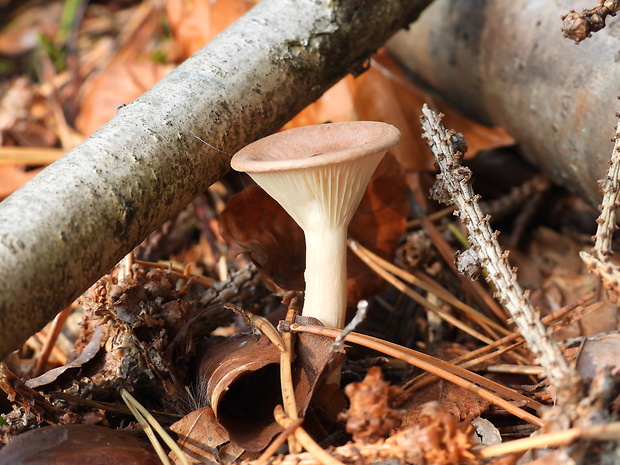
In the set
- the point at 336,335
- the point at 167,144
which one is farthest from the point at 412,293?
the point at 167,144

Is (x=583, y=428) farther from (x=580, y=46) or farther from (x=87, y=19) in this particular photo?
(x=87, y=19)

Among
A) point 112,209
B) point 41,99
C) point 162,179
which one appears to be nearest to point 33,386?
point 112,209

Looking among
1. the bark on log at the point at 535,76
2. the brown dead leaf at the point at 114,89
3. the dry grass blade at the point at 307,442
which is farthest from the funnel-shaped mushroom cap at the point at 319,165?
the brown dead leaf at the point at 114,89

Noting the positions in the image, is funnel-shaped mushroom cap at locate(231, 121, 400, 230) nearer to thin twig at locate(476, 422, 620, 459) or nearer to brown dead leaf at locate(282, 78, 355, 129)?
thin twig at locate(476, 422, 620, 459)

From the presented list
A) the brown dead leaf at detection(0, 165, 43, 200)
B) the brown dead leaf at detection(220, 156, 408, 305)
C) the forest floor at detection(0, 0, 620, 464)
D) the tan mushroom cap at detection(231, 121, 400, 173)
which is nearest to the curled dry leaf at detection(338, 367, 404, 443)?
the forest floor at detection(0, 0, 620, 464)

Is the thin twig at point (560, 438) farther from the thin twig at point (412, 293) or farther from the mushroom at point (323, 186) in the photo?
the thin twig at point (412, 293)

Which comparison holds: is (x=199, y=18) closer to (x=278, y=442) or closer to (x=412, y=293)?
(x=412, y=293)
